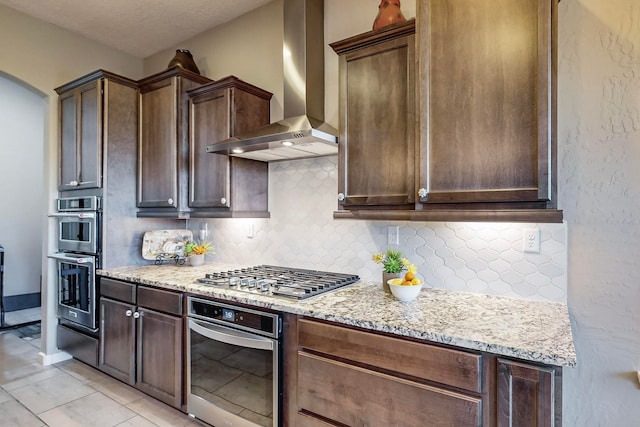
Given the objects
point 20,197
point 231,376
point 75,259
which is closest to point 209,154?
point 75,259

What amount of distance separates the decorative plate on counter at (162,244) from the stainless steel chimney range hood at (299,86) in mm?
1022

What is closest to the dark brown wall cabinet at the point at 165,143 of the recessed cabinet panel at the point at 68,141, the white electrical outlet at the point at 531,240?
the recessed cabinet panel at the point at 68,141

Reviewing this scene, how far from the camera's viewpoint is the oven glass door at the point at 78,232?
2797 millimetres

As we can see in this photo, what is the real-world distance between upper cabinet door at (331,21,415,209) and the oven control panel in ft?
2.44

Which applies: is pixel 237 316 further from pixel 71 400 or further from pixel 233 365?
pixel 71 400

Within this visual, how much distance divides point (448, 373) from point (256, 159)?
6.47 ft

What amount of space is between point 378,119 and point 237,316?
1.31 m

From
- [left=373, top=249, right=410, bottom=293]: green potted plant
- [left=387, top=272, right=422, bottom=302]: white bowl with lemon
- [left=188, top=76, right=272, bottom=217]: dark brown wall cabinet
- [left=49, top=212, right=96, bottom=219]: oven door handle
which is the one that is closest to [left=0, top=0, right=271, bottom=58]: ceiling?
[left=188, top=76, right=272, bottom=217]: dark brown wall cabinet

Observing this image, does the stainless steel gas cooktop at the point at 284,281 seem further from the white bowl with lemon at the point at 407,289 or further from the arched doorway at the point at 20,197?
the arched doorway at the point at 20,197

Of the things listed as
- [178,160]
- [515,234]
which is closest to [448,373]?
[515,234]

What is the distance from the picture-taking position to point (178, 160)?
2.78m

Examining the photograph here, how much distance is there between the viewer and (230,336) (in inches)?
76.2

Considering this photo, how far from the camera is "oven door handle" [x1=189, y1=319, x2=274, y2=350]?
1815 mm

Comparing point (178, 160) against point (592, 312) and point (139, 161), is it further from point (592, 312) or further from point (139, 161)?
point (592, 312)
